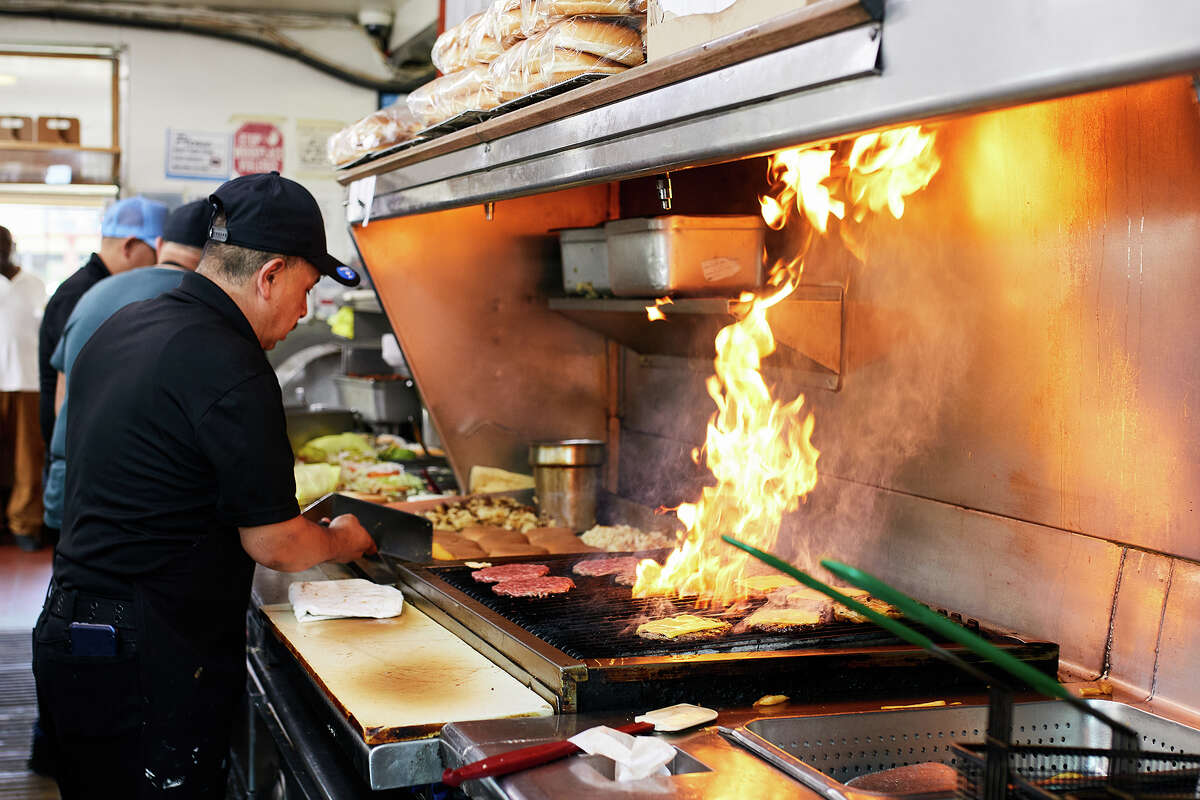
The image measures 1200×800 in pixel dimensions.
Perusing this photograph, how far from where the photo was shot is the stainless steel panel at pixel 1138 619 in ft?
6.23

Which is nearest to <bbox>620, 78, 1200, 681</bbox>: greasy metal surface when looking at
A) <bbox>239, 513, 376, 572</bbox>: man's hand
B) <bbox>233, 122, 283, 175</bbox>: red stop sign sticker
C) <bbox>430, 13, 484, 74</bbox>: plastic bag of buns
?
<bbox>430, 13, 484, 74</bbox>: plastic bag of buns

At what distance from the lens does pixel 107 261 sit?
477 cm

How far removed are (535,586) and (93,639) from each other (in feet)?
3.18

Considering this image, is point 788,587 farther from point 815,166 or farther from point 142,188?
point 142,188

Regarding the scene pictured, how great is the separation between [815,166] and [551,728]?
4.89 ft

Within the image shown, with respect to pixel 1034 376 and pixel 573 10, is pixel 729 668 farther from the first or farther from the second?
pixel 573 10

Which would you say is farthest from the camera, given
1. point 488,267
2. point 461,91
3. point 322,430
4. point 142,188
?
point 142,188

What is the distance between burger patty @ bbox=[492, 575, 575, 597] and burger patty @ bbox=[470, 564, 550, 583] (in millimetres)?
34

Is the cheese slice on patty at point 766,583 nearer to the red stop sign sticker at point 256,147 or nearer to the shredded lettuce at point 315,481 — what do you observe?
the shredded lettuce at point 315,481

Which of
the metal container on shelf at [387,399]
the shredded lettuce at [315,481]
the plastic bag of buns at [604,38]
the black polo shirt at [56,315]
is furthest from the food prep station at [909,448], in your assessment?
the metal container on shelf at [387,399]

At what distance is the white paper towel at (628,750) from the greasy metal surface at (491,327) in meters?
2.35

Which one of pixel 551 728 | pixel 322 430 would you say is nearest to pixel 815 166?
pixel 551 728

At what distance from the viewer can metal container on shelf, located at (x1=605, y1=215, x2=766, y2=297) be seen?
2.67 metres

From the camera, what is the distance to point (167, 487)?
2258mm
